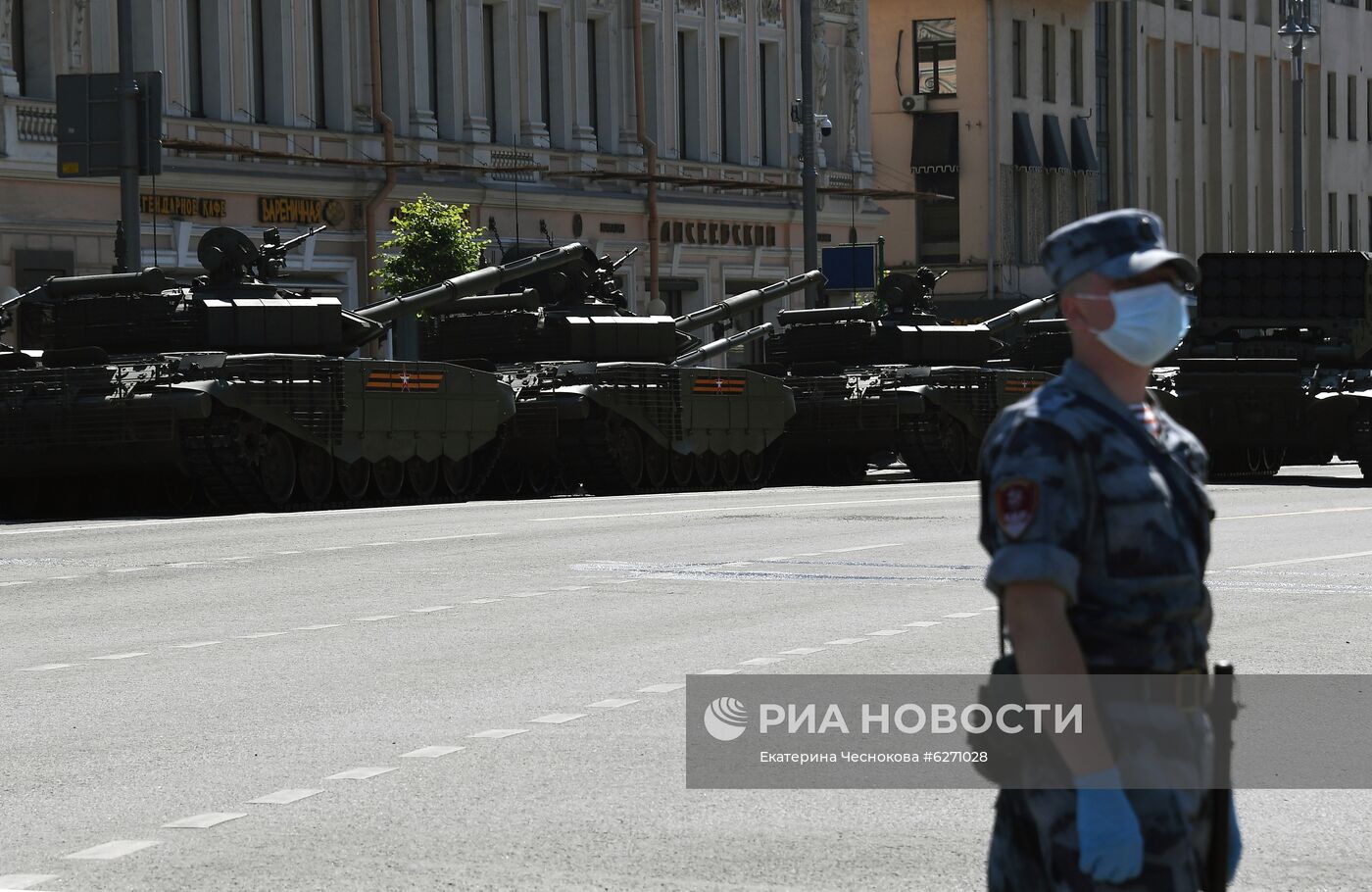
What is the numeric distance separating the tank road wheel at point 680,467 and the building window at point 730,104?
69.2ft

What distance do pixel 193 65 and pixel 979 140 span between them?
2600 centimetres

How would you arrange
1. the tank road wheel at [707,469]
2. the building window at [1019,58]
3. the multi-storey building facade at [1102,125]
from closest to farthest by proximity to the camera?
the tank road wheel at [707,469] → the multi-storey building facade at [1102,125] → the building window at [1019,58]

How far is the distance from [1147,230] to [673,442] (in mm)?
25764

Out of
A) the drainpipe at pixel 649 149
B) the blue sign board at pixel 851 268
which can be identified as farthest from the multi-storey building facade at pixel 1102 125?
the blue sign board at pixel 851 268

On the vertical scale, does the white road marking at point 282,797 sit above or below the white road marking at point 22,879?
Answer: below

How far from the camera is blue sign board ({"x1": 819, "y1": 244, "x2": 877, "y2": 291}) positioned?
130ft

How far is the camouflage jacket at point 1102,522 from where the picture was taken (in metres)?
3.80

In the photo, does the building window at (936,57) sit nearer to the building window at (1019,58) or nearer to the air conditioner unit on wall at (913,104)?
the air conditioner unit on wall at (913,104)

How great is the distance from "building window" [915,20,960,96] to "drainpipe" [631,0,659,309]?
47.8 feet

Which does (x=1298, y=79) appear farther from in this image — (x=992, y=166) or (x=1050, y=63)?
(x=1050, y=63)

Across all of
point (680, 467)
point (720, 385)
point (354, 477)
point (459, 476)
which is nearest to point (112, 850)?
point (354, 477)

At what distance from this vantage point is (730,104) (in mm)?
50875

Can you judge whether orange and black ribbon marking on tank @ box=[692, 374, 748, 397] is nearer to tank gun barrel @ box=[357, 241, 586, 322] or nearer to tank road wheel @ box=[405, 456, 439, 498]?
tank gun barrel @ box=[357, 241, 586, 322]

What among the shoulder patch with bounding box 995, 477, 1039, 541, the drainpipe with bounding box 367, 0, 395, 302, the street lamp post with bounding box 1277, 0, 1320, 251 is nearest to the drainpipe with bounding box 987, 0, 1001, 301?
the street lamp post with bounding box 1277, 0, 1320, 251
